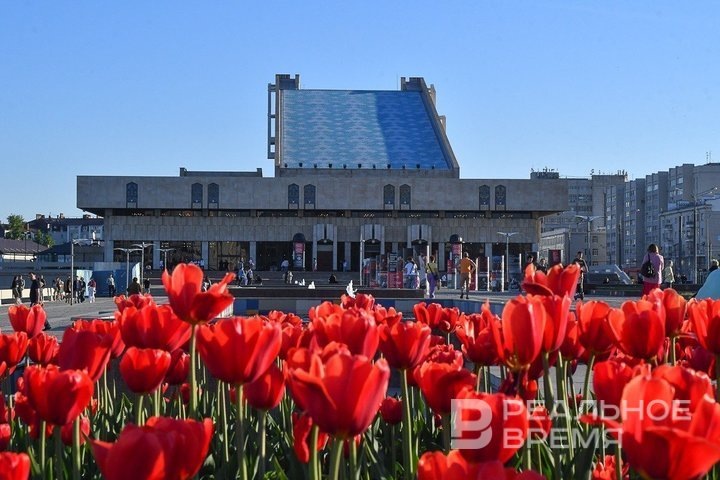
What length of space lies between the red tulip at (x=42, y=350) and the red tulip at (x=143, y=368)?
2.82 ft

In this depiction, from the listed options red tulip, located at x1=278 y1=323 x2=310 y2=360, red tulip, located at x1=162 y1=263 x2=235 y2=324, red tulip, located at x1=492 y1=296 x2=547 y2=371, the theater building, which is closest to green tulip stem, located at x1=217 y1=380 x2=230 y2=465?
red tulip, located at x1=278 y1=323 x2=310 y2=360

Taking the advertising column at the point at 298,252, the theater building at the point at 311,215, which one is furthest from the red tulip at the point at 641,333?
the theater building at the point at 311,215

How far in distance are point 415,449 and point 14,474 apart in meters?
1.15

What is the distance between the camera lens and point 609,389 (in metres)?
1.74

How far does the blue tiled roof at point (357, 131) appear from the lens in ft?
234

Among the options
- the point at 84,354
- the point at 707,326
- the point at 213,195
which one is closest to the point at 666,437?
the point at 707,326

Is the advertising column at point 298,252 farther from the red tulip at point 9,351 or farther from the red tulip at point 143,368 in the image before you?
the red tulip at point 143,368

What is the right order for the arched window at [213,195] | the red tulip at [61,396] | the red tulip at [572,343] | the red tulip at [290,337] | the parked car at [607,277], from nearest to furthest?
the red tulip at [61,396] < the red tulip at [572,343] < the red tulip at [290,337] < the parked car at [607,277] < the arched window at [213,195]

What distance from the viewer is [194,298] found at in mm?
2021

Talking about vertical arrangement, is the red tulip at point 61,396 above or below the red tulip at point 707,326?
below

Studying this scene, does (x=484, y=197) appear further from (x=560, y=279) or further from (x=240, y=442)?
(x=240, y=442)

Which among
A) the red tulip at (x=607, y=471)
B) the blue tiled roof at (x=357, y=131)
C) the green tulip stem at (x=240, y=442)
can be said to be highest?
the blue tiled roof at (x=357, y=131)

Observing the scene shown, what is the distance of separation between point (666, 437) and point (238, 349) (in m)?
0.79

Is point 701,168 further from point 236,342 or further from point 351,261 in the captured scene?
point 236,342
